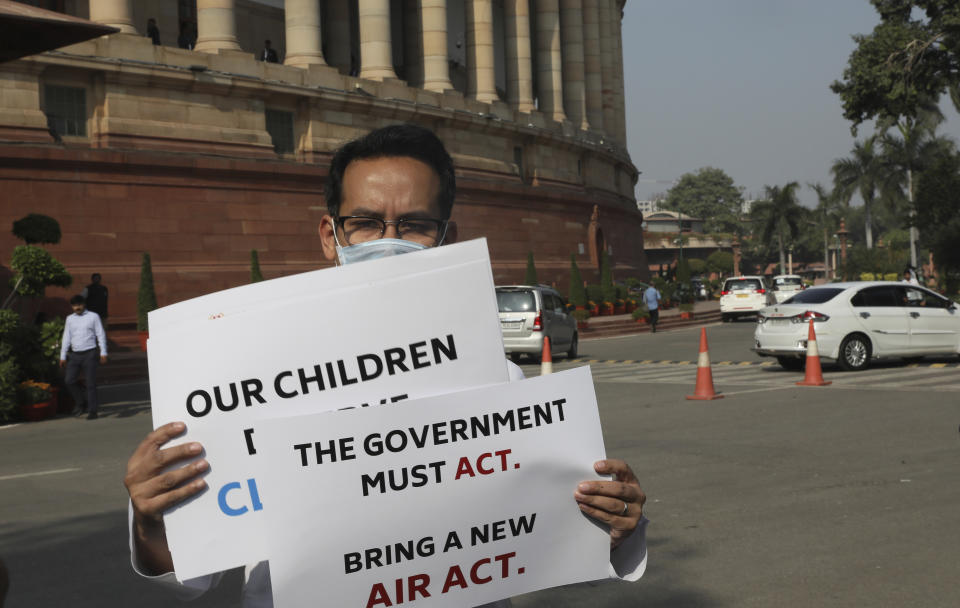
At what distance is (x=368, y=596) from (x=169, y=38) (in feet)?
124

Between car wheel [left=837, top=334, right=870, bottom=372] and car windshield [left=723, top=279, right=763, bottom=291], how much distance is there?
2264 centimetres

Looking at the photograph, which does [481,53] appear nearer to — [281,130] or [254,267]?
[281,130]

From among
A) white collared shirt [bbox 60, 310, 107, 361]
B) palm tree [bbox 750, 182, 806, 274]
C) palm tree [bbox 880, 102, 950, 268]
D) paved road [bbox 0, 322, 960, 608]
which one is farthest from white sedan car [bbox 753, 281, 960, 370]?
palm tree [bbox 750, 182, 806, 274]

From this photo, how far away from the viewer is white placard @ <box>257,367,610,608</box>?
211 centimetres

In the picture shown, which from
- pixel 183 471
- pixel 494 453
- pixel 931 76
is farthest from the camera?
pixel 931 76

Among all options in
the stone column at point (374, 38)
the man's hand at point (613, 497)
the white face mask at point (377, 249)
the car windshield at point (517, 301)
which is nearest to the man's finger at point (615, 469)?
the man's hand at point (613, 497)

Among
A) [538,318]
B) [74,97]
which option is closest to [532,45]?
[74,97]

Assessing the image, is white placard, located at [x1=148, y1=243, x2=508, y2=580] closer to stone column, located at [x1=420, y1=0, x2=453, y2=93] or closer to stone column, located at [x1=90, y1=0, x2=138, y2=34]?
stone column, located at [x1=90, y1=0, x2=138, y2=34]

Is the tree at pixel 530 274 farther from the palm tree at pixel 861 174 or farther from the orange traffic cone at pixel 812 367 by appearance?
the palm tree at pixel 861 174

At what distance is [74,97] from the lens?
2973cm

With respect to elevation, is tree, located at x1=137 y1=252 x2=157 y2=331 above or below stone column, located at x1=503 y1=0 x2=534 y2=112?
below

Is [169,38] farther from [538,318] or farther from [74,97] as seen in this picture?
[538,318]

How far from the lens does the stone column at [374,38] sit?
38.8 m

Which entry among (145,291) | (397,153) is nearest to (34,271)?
(145,291)
